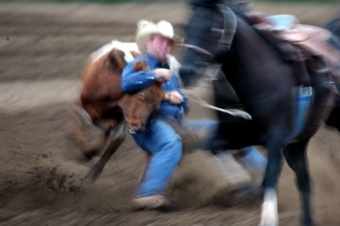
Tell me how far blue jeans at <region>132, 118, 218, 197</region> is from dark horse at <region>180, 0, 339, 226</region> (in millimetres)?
663

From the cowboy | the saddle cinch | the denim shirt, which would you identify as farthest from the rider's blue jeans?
the saddle cinch

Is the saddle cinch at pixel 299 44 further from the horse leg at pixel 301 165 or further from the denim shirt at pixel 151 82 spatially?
the denim shirt at pixel 151 82

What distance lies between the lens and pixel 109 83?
7.88m

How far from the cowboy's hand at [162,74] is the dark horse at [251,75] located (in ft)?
2.22

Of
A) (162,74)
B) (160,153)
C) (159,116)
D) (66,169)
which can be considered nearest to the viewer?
(162,74)

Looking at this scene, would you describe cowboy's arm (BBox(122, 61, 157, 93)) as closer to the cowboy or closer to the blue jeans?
the cowboy

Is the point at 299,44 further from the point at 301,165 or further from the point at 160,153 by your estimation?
the point at 160,153

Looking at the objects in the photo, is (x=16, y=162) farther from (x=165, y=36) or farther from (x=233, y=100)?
(x=233, y=100)

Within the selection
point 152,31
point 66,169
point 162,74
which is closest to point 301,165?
point 162,74

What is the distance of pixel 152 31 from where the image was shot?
23.7 ft

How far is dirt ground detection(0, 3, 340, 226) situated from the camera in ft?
24.5

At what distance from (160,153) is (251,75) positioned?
4.04ft

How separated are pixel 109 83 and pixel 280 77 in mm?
1883

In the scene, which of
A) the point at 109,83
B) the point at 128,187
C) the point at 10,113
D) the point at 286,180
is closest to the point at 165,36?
the point at 109,83
